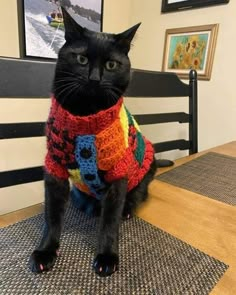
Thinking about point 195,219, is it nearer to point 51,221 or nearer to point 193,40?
point 51,221

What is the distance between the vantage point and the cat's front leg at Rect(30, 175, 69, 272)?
411mm

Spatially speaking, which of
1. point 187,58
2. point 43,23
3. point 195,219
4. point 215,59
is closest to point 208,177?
point 195,219

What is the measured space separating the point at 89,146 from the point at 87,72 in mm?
131

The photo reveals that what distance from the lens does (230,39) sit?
1454mm

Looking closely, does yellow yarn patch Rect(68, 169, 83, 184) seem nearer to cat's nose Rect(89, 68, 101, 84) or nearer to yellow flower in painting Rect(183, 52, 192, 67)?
cat's nose Rect(89, 68, 101, 84)

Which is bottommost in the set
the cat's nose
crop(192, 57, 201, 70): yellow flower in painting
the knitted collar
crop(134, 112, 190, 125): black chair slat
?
crop(134, 112, 190, 125): black chair slat

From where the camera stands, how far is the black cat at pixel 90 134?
44 centimetres

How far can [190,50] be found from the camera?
1.63 meters

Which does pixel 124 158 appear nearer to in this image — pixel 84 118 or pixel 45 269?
pixel 84 118

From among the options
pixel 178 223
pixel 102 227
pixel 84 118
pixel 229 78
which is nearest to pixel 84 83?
pixel 84 118

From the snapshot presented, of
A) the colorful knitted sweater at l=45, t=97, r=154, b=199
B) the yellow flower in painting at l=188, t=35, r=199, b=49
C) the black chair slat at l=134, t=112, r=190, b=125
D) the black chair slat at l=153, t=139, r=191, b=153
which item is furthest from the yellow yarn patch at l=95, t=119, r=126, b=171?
the yellow flower in painting at l=188, t=35, r=199, b=49

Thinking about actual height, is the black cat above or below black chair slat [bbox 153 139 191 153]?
above

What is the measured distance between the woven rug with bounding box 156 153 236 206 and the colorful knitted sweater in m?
0.34

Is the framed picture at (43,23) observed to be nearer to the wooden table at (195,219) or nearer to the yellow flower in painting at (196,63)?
the yellow flower in painting at (196,63)
